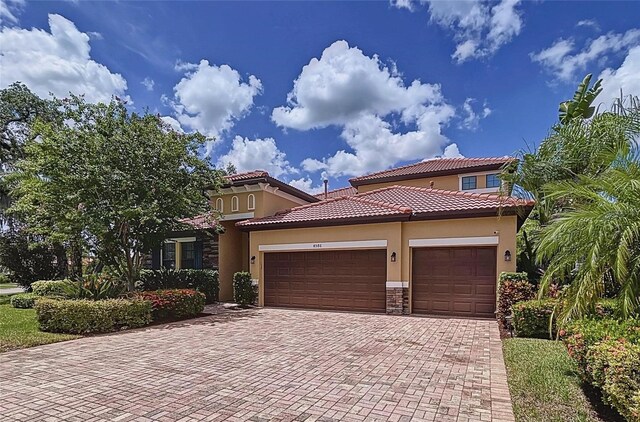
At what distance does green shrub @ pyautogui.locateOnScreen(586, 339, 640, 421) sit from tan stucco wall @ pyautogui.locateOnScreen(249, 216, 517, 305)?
8059 mm

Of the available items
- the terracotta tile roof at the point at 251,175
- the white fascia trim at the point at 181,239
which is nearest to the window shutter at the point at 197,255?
the white fascia trim at the point at 181,239

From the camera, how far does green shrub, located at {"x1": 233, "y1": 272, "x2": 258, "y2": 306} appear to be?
16.0 meters

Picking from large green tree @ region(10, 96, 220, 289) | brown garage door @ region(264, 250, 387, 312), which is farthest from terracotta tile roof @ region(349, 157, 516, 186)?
large green tree @ region(10, 96, 220, 289)

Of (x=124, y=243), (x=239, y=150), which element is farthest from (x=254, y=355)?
(x=239, y=150)

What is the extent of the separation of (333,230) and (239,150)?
1679 cm

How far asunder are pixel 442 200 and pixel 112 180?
11.9 m

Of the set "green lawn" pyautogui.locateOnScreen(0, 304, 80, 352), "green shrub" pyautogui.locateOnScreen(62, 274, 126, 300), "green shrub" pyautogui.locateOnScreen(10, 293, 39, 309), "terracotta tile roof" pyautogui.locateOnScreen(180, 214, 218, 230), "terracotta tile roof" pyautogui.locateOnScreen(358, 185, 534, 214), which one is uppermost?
"terracotta tile roof" pyautogui.locateOnScreen(358, 185, 534, 214)

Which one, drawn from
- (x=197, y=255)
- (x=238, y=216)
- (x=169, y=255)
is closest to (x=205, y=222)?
(x=238, y=216)

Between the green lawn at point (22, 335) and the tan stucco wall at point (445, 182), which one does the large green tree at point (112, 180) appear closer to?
the green lawn at point (22, 335)

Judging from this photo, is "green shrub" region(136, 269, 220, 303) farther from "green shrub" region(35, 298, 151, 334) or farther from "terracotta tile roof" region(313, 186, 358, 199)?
"terracotta tile roof" region(313, 186, 358, 199)

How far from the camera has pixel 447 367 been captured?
22.2ft

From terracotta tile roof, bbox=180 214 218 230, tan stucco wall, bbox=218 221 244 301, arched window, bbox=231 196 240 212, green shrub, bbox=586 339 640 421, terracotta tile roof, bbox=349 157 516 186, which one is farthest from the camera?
terracotta tile roof, bbox=349 157 516 186

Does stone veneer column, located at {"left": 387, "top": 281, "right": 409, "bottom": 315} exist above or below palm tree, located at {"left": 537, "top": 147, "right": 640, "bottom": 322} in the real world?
below

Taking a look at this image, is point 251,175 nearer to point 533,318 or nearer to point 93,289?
point 93,289
